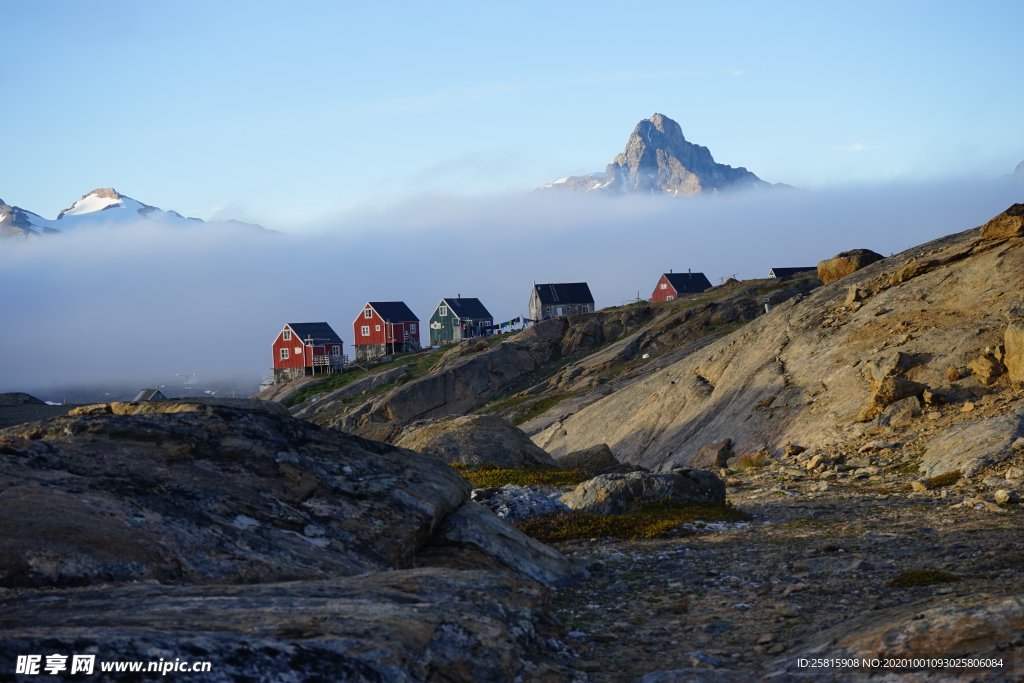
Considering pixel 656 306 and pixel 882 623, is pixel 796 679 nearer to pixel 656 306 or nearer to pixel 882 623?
pixel 882 623

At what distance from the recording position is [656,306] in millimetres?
115438

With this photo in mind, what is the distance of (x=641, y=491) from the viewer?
2416 centimetres

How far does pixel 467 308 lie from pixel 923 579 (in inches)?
5889

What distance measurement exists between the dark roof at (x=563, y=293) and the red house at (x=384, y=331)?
21.1 metres

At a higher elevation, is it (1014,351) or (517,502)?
(1014,351)

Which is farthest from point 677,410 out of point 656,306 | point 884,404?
point 656,306

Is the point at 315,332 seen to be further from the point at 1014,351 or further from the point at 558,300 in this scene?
the point at 1014,351

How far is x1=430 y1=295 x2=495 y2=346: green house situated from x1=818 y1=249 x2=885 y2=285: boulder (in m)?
103

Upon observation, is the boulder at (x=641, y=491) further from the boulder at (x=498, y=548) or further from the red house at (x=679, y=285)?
the red house at (x=679, y=285)

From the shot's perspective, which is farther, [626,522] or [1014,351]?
[1014,351]

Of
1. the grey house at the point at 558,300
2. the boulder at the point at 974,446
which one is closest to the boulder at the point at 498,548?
the boulder at the point at 974,446

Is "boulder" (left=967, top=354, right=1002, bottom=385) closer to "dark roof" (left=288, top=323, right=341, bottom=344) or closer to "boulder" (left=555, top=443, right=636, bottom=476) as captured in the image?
"boulder" (left=555, top=443, right=636, bottom=476)

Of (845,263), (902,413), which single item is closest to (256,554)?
(902,413)

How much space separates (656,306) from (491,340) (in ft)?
74.9
